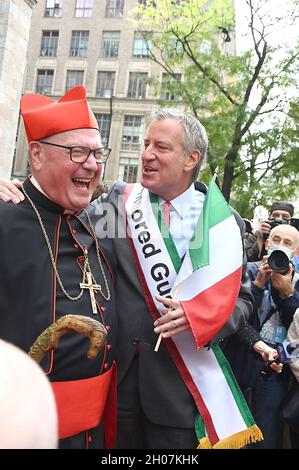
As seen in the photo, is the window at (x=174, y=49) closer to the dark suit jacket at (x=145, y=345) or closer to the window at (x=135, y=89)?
the dark suit jacket at (x=145, y=345)

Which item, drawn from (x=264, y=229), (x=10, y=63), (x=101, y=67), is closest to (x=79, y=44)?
(x=101, y=67)

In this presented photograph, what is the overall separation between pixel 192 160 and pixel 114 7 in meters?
38.7

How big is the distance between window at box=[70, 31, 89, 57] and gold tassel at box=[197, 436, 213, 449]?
38.5 metres

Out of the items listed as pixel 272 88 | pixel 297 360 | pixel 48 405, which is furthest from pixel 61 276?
pixel 272 88

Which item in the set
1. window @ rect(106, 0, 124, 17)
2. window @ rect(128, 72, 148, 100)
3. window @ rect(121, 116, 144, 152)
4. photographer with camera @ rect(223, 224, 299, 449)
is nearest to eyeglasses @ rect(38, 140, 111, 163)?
photographer with camera @ rect(223, 224, 299, 449)

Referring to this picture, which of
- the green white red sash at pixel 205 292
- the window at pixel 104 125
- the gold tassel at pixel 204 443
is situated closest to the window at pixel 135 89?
the window at pixel 104 125

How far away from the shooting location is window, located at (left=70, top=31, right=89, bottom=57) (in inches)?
1480

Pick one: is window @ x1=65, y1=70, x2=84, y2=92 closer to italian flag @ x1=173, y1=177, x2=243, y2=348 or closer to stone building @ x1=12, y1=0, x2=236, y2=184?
stone building @ x1=12, y1=0, x2=236, y2=184

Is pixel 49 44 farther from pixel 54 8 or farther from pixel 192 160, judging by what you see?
pixel 192 160

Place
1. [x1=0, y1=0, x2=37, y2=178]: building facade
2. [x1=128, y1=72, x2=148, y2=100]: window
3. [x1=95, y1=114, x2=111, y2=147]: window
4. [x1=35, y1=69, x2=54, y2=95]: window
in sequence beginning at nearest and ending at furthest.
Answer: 1. [x1=0, y1=0, x2=37, y2=178]: building facade
2. [x1=128, y1=72, x2=148, y2=100]: window
3. [x1=95, y1=114, x2=111, y2=147]: window
4. [x1=35, y1=69, x2=54, y2=95]: window

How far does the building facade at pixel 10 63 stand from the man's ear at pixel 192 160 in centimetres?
1101

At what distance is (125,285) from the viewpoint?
95.4 inches

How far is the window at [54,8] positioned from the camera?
125 ft

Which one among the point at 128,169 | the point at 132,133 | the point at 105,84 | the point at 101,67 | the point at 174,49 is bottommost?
the point at 128,169
